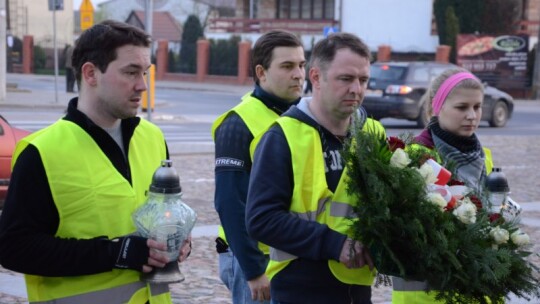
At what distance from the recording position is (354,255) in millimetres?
3311

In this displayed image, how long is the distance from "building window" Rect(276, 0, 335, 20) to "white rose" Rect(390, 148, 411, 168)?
58.7 metres

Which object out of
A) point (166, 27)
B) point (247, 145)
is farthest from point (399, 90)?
point (166, 27)

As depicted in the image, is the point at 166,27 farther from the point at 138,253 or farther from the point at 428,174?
the point at 138,253

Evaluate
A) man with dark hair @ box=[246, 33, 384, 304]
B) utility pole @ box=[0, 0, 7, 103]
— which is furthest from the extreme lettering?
utility pole @ box=[0, 0, 7, 103]

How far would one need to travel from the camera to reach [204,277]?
25.5 feet

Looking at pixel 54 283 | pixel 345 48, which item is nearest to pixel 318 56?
pixel 345 48

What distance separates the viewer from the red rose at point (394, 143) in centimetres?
342

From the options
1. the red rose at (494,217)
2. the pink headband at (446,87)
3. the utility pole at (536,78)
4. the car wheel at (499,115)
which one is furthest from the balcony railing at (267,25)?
the red rose at (494,217)

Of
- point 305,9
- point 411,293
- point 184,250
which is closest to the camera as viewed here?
point 184,250

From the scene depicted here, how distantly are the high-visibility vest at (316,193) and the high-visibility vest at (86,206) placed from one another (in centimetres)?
57

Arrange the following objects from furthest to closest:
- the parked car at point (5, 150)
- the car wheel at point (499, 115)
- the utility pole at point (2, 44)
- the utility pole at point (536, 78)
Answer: the utility pole at point (536, 78)
the utility pole at point (2, 44)
the car wheel at point (499, 115)
the parked car at point (5, 150)

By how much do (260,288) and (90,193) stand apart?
3.88ft

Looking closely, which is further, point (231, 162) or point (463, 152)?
point (463, 152)

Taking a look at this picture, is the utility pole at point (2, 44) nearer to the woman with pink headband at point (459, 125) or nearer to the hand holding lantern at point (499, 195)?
the woman with pink headband at point (459, 125)
